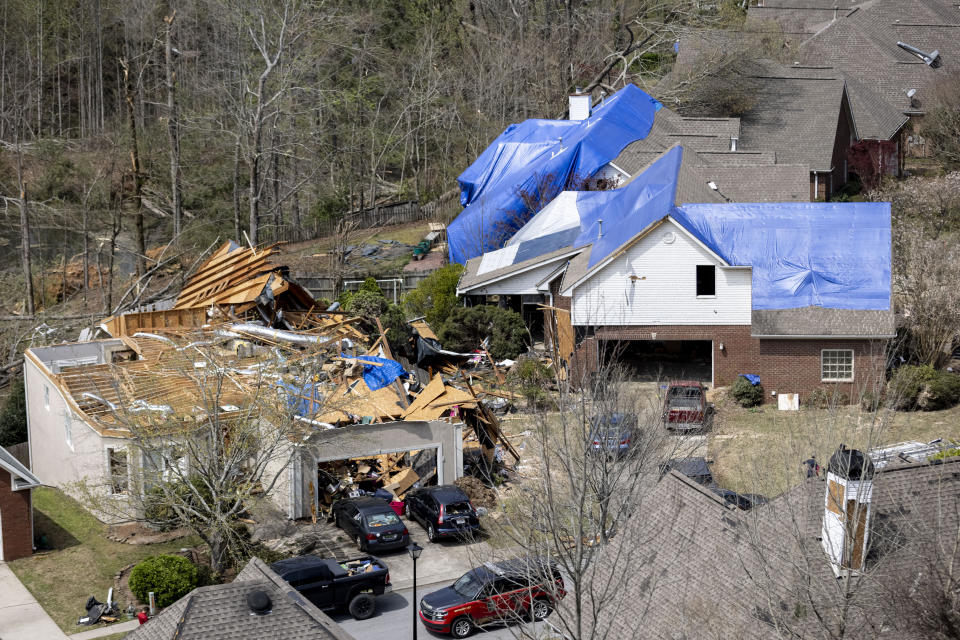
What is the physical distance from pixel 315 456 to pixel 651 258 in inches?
559

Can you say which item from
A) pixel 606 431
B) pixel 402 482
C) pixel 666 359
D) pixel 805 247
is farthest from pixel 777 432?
pixel 606 431

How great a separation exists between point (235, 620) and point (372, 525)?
1127 cm

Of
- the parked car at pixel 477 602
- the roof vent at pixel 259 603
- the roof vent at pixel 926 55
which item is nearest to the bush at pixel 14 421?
the parked car at pixel 477 602

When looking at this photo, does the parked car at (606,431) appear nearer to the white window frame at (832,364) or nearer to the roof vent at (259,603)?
the roof vent at (259,603)

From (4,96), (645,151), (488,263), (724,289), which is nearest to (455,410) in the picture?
(724,289)

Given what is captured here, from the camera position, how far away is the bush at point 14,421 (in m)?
35.3

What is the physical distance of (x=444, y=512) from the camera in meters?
25.5

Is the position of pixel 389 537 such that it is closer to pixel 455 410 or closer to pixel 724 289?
pixel 455 410

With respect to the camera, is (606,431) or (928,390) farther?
(928,390)

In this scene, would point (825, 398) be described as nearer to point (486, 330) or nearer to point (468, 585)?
point (486, 330)

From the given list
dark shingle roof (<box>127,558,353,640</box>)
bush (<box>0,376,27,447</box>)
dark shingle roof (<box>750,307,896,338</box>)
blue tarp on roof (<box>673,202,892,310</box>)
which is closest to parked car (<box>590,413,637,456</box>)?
dark shingle roof (<box>127,558,353,640</box>)

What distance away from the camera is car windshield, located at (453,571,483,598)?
20906mm

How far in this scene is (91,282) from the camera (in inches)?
2216

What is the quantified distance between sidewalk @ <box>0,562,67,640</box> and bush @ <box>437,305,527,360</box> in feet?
62.8
